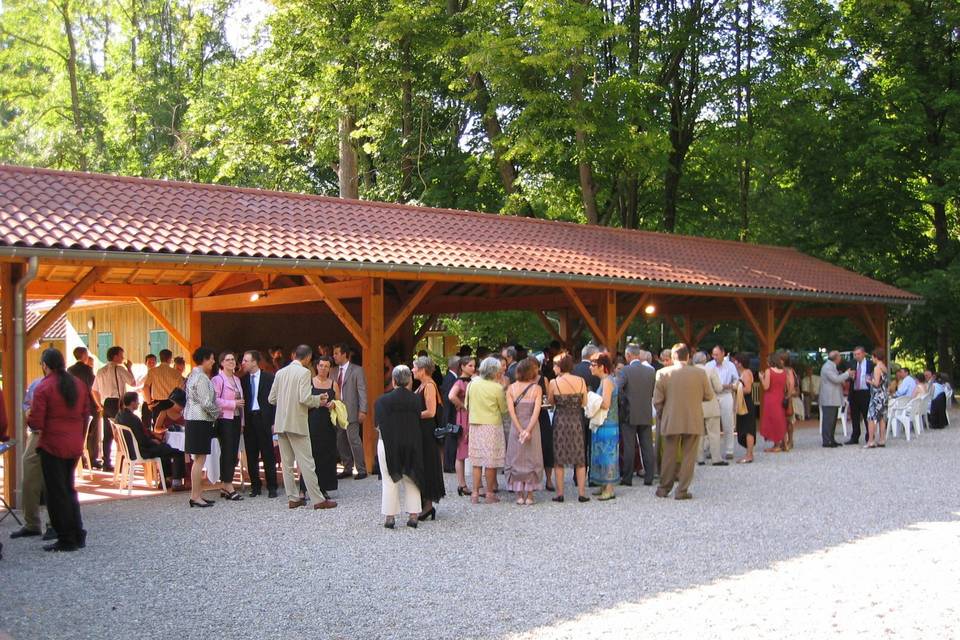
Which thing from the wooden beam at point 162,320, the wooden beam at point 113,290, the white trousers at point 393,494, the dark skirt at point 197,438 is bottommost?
the white trousers at point 393,494

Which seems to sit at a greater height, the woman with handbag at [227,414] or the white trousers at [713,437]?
the woman with handbag at [227,414]

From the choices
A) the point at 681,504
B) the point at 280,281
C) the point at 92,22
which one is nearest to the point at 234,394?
the point at 681,504

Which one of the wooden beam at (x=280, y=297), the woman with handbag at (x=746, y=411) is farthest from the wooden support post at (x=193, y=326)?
the woman with handbag at (x=746, y=411)

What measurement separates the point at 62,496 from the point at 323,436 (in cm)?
266

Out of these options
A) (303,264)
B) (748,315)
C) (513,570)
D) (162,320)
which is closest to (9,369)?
(303,264)

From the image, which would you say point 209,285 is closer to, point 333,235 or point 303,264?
point 333,235

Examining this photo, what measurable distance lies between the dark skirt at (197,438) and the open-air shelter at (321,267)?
145 cm

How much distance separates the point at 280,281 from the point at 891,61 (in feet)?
65.2

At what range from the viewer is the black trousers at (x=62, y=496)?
6.83m

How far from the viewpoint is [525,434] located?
28.4ft

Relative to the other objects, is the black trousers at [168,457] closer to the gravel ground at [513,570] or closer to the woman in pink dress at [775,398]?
the gravel ground at [513,570]

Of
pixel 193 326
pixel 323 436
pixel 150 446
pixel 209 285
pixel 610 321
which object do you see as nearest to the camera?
pixel 323 436

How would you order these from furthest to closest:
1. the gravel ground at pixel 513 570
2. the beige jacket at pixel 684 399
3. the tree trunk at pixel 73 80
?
the tree trunk at pixel 73 80 → the beige jacket at pixel 684 399 → the gravel ground at pixel 513 570

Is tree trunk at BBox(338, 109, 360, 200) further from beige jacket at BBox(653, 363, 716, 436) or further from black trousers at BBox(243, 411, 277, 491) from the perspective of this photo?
beige jacket at BBox(653, 363, 716, 436)
